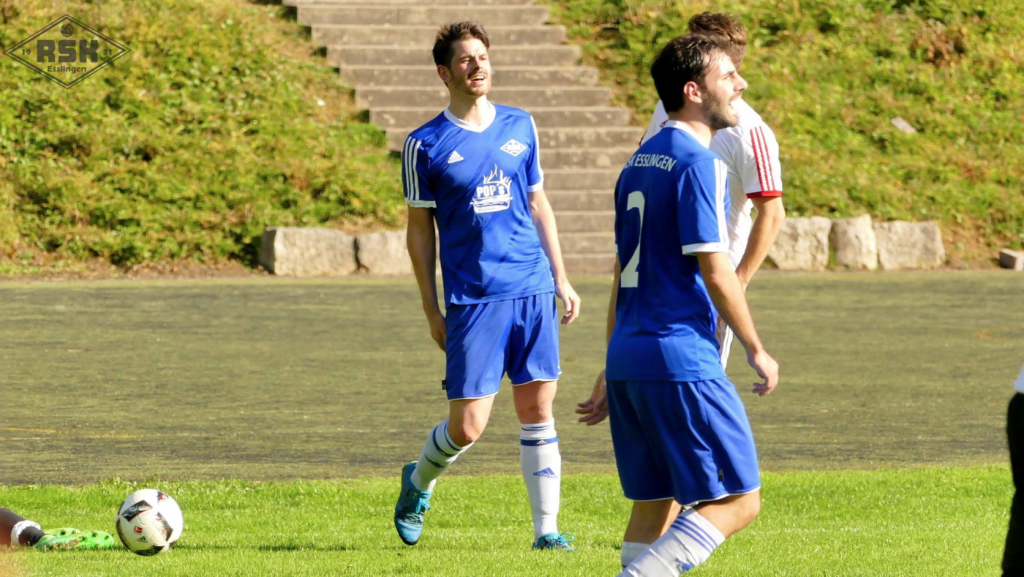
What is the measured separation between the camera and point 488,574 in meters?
5.36

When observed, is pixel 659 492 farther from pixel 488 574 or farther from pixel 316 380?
pixel 316 380

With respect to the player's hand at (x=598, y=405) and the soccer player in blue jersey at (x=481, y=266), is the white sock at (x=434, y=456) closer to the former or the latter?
the soccer player in blue jersey at (x=481, y=266)

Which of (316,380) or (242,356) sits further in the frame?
(242,356)

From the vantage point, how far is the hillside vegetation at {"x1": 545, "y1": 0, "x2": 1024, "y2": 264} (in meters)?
20.7

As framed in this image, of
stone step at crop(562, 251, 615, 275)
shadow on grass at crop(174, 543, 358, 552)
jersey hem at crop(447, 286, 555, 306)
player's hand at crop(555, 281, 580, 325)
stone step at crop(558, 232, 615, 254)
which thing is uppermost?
jersey hem at crop(447, 286, 555, 306)

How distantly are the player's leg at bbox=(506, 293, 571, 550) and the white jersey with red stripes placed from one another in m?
0.91

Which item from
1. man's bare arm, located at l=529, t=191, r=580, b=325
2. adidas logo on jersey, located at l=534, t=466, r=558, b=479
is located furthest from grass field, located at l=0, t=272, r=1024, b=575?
man's bare arm, located at l=529, t=191, r=580, b=325

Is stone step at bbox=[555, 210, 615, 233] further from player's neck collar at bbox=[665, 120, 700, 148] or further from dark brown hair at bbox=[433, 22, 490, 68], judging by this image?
player's neck collar at bbox=[665, 120, 700, 148]

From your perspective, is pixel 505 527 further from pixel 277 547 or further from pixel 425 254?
pixel 425 254

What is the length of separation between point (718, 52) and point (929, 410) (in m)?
6.39

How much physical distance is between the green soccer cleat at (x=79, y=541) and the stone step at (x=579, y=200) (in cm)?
1370

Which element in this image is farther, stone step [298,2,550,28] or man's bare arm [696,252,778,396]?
stone step [298,2,550,28]

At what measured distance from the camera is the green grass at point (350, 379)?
28.2ft

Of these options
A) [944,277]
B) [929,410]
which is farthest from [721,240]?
[944,277]
